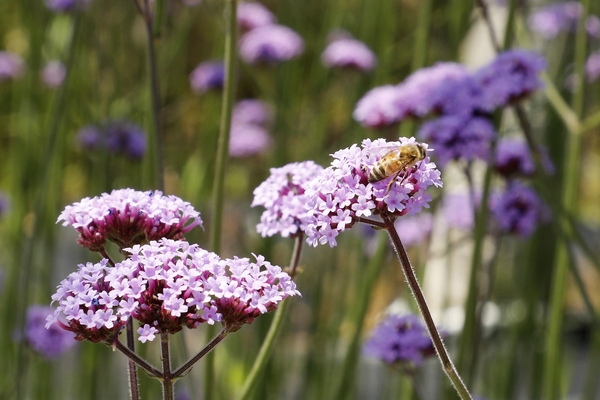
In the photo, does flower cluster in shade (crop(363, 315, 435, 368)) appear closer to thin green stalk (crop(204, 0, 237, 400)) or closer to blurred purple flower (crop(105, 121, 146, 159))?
thin green stalk (crop(204, 0, 237, 400))

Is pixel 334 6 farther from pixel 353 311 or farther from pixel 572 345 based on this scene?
pixel 572 345

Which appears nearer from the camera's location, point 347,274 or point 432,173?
point 432,173

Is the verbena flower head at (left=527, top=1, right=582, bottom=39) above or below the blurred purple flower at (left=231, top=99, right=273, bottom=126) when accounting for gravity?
below

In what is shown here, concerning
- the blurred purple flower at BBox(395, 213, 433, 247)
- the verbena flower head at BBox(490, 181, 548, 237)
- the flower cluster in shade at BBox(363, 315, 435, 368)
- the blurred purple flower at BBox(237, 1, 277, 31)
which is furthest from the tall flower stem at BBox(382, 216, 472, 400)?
the blurred purple flower at BBox(237, 1, 277, 31)

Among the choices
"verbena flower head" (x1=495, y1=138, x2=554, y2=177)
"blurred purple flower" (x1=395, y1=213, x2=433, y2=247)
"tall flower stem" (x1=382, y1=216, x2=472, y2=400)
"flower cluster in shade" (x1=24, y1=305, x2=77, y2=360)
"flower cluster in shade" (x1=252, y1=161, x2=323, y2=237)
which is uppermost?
"blurred purple flower" (x1=395, y1=213, x2=433, y2=247)

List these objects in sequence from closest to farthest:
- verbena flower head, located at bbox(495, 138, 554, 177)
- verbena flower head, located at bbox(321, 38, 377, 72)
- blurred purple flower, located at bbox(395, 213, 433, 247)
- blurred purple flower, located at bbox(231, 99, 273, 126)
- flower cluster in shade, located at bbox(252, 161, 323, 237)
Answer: flower cluster in shade, located at bbox(252, 161, 323, 237), verbena flower head, located at bbox(495, 138, 554, 177), blurred purple flower, located at bbox(395, 213, 433, 247), verbena flower head, located at bbox(321, 38, 377, 72), blurred purple flower, located at bbox(231, 99, 273, 126)

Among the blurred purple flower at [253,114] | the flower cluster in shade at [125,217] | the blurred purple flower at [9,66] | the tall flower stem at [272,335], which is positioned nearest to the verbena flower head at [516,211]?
the tall flower stem at [272,335]

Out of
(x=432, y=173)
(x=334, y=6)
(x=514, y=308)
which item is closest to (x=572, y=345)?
(x=514, y=308)
